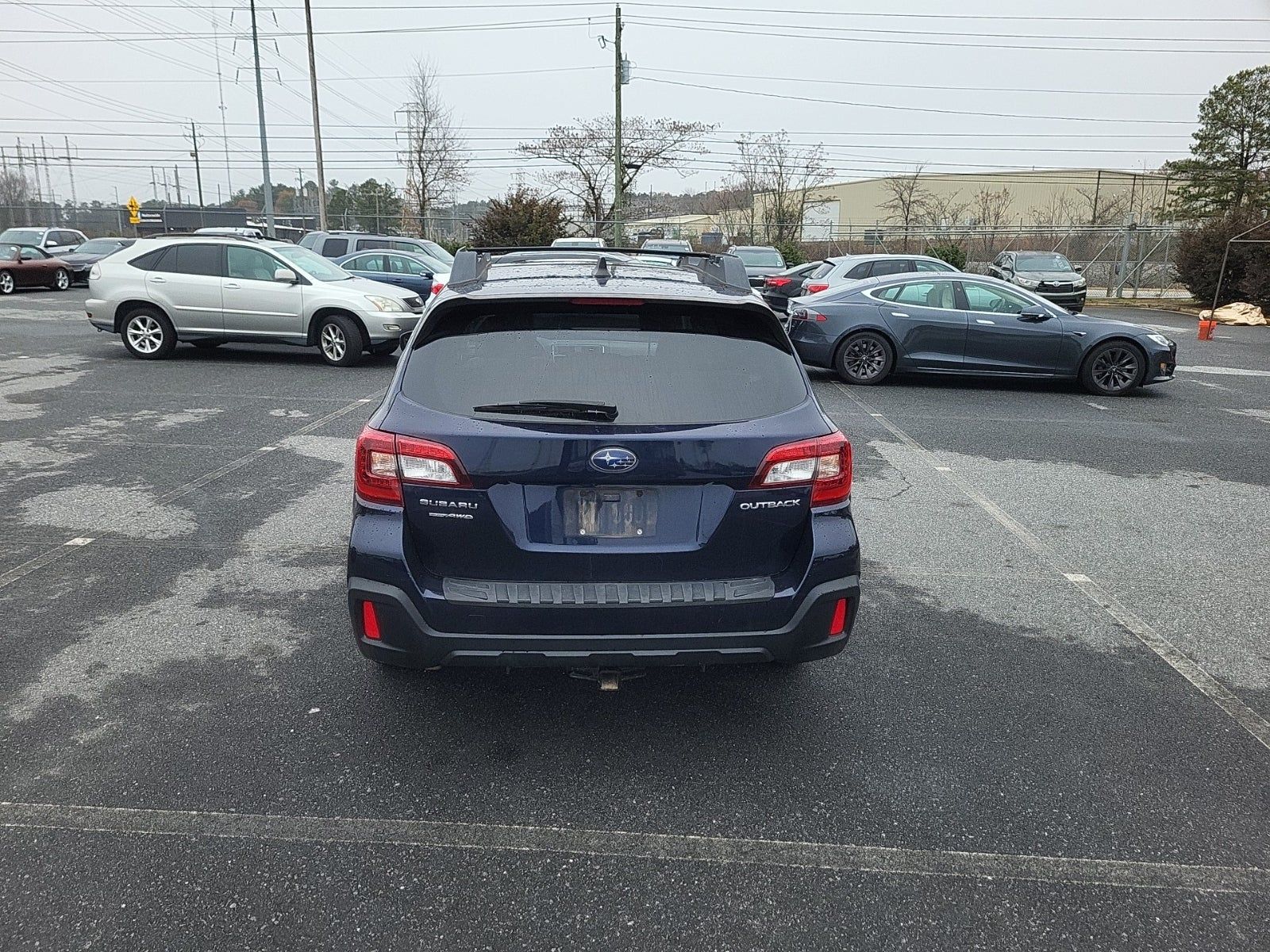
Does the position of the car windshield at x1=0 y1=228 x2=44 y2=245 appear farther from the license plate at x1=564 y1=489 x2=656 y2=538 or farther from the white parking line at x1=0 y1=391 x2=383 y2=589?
the license plate at x1=564 y1=489 x2=656 y2=538

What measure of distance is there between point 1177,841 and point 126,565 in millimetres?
5033

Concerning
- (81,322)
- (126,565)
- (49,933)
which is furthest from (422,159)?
(49,933)

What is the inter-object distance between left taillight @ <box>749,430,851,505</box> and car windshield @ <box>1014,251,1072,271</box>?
2564 cm

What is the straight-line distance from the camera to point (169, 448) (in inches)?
302

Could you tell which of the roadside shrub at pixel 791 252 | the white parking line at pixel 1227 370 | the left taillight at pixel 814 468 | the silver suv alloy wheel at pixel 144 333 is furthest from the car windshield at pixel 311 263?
the roadside shrub at pixel 791 252

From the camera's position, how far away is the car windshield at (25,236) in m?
28.0

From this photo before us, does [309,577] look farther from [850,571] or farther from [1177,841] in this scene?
[1177,841]

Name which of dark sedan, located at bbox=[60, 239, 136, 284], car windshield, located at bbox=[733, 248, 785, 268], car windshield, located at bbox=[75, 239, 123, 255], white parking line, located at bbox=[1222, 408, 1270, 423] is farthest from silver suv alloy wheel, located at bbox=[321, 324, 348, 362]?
car windshield, located at bbox=[75, 239, 123, 255]

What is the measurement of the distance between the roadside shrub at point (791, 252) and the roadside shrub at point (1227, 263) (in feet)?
44.2

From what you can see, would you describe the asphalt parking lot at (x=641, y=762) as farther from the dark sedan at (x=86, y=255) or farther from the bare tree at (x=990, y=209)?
the bare tree at (x=990, y=209)

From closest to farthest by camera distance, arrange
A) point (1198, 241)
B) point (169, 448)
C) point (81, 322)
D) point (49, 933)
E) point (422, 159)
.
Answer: point (49, 933), point (169, 448), point (81, 322), point (1198, 241), point (422, 159)

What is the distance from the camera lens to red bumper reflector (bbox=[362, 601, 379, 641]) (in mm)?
3076

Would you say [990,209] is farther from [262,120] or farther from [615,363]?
[615,363]

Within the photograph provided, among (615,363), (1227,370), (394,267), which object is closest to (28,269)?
(394,267)
